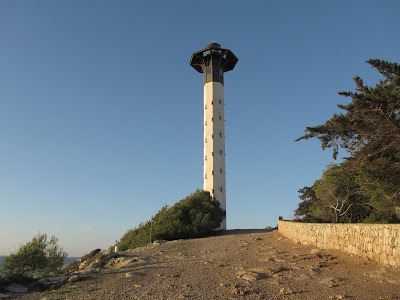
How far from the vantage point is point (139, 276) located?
11.6 metres

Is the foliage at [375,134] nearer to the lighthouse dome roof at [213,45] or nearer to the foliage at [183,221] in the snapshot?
the foliage at [183,221]

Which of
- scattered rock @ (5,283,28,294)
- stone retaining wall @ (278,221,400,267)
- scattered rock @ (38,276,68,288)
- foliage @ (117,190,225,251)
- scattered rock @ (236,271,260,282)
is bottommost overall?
scattered rock @ (5,283,28,294)

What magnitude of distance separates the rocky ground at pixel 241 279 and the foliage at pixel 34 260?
357cm

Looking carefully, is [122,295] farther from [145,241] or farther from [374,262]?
[145,241]

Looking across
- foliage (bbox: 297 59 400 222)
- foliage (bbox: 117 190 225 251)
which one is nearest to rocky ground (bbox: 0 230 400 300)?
foliage (bbox: 297 59 400 222)

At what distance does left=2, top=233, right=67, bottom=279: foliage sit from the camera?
14.9 meters

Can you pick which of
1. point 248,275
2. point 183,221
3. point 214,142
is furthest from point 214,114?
point 248,275

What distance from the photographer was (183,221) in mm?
29016

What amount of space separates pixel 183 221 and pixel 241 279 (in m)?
19.3

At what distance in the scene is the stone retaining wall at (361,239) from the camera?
10.0 metres

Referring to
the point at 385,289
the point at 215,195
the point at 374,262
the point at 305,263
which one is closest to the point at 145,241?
the point at 215,195

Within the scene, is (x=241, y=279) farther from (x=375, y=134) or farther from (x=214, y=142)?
(x=214, y=142)

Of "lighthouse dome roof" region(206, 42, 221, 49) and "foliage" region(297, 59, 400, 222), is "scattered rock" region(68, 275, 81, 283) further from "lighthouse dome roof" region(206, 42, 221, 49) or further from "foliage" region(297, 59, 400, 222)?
"lighthouse dome roof" region(206, 42, 221, 49)

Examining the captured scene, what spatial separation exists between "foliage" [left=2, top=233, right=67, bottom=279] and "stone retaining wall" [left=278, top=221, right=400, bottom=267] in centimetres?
1367
